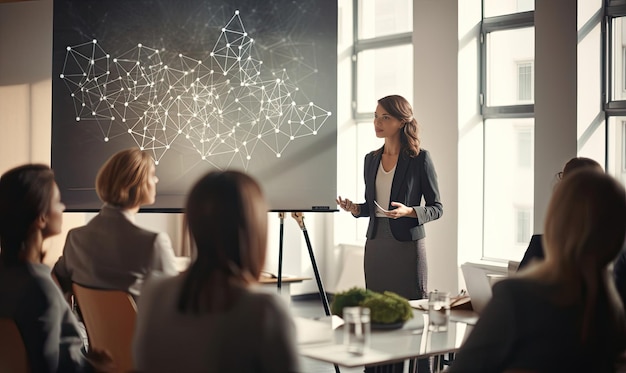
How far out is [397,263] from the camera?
4566 millimetres

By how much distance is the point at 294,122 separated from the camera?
16.2 feet

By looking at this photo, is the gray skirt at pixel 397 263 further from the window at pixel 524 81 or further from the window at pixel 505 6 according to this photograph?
the window at pixel 505 6

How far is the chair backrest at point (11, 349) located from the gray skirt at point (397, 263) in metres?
2.51

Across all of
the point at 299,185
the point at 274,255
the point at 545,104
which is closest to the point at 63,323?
the point at 299,185

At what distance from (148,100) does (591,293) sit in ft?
11.2

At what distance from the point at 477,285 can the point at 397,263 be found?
1.40 meters

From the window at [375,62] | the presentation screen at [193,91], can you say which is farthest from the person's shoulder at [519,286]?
the window at [375,62]

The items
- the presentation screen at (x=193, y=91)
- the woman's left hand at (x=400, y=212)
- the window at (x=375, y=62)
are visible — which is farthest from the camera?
the window at (x=375, y=62)

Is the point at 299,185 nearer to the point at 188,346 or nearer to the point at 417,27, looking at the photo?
the point at 417,27

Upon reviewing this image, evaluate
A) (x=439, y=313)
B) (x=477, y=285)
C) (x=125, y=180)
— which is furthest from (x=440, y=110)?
(x=125, y=180)

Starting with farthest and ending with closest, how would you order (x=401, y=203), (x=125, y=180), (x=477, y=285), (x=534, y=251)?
1. (x=401, y=203)
2. (x=534, y=251)
3. (x=477, y=285)
4. (x=125, y=180)

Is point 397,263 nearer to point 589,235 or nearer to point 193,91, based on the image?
point 193,91

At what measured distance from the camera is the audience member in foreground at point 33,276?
2.47 meters

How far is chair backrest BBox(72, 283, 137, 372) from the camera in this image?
278cm
